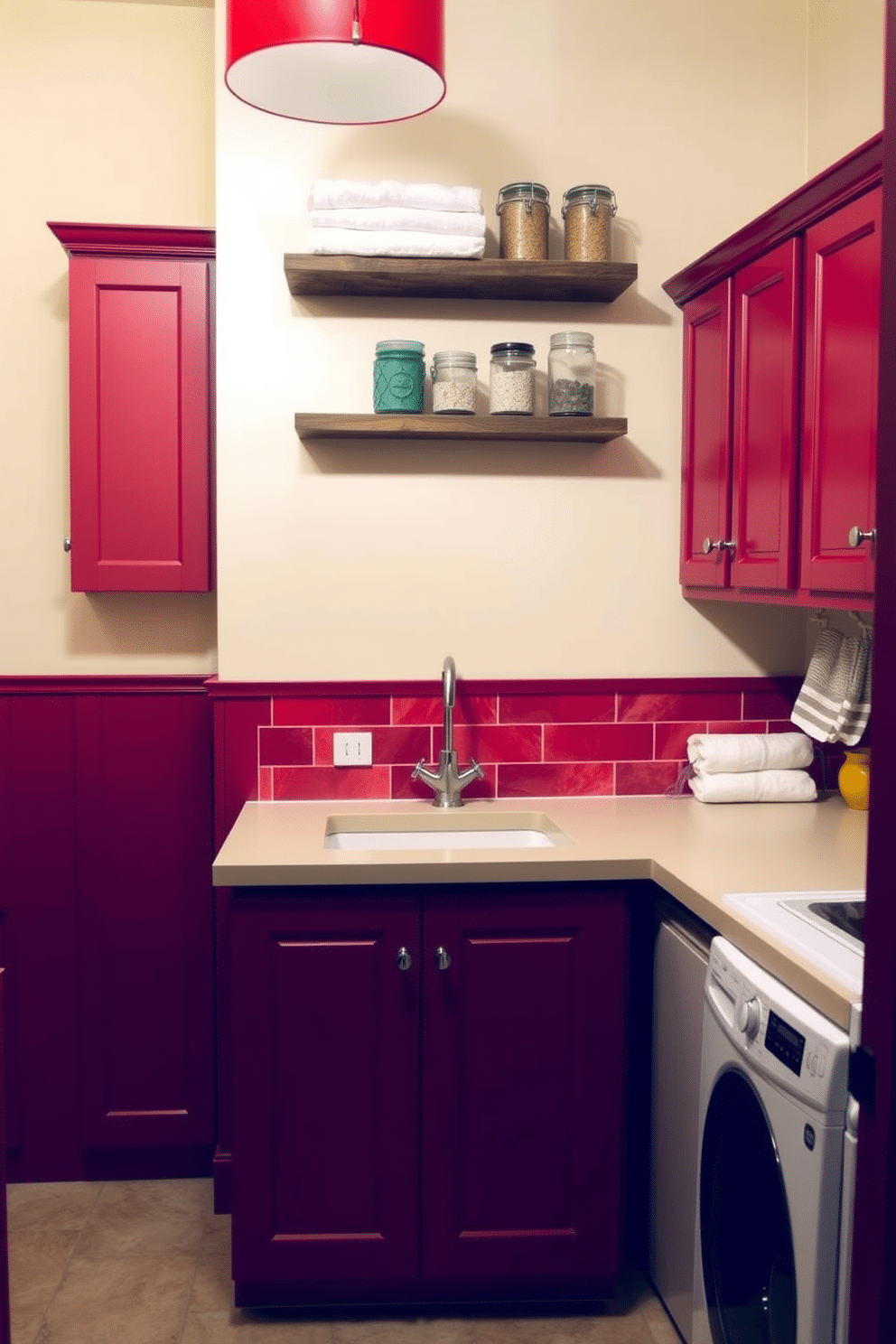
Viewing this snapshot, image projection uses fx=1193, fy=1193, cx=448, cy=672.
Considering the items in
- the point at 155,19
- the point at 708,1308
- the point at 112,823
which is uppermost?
the point at 155,19

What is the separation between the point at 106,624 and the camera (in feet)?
9.43

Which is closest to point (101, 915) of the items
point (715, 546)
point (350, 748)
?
point (350, 748)

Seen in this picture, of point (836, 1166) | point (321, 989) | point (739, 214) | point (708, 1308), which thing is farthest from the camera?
point (739, 214)

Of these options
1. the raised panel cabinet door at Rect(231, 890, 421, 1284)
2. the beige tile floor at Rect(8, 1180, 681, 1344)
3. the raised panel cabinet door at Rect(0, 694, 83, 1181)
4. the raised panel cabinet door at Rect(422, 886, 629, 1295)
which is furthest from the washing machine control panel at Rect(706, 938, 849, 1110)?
the raised panel cabinet door at Rect(0, 694, 83, 1181)

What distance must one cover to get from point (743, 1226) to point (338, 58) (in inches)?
74.9

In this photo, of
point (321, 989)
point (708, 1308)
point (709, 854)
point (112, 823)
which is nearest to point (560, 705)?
point (709, 854)

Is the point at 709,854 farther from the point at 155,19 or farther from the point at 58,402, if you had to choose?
the point at 155,19

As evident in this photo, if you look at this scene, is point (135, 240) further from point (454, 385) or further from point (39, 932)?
point (39, 932)

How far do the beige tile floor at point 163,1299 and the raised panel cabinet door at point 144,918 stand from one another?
23 centimetres

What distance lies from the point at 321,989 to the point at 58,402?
5.10 feet

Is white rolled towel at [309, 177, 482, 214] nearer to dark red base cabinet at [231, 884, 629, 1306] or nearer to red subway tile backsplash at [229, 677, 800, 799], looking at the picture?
red subway tile backsplash at [229, 677, 800, 799]

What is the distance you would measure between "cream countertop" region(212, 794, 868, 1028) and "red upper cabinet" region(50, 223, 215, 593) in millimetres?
620

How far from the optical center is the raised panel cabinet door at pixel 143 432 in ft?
8.71

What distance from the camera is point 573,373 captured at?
100 inches
